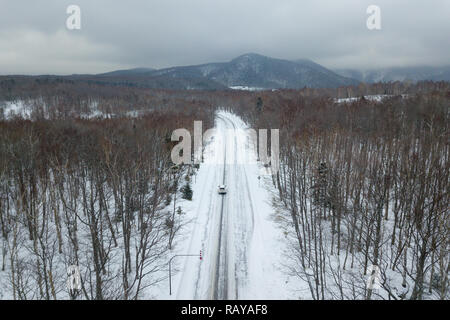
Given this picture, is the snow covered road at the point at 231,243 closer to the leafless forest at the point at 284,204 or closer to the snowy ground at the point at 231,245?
the snowy ground at the point at 231,245

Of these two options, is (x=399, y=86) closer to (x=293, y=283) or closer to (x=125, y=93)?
(x=293, y=283)

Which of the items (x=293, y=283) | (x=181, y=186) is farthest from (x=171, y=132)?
(x=293, y=283)

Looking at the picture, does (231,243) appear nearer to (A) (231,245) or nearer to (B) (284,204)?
(A) (231,245)

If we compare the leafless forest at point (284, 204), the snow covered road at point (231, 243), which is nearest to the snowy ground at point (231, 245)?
the snow covered road at point (231, 243)

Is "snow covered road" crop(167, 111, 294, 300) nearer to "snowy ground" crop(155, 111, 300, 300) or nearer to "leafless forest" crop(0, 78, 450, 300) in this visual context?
"snowy ground" crop(155, 111, 300, 300)

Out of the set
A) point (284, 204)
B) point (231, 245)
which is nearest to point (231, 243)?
point (231, 245)

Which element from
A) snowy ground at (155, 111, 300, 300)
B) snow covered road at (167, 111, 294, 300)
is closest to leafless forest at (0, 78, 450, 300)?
snowy ground at (155, 111, 300, 300)

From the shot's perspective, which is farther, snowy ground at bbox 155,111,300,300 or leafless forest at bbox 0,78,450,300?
snowy ground at bbox 155,111,300,300

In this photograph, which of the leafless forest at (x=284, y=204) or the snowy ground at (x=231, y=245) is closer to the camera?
the leafless forest at (x=284, y=204)
